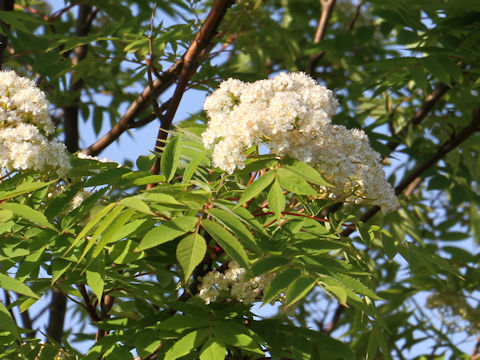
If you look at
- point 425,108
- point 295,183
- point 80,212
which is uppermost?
point 425,108

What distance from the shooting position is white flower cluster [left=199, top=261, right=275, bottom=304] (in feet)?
6.51

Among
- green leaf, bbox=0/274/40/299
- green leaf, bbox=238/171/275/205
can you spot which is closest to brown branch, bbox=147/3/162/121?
green leaf, bbox=238/171/275/205

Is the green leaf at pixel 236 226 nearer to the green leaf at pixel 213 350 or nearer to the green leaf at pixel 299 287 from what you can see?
the green leaf at pixel 299 287

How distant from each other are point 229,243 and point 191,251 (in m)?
0.11

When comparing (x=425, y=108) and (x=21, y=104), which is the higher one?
→ (x=425, y=108)

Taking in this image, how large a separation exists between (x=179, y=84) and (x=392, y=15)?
1487mm

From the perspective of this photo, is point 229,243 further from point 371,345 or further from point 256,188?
point 371,345

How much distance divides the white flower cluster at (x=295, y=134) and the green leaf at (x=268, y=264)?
27cm

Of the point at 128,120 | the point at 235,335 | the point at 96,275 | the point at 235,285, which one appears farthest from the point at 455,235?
the point at 96,275

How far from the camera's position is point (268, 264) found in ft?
5.48

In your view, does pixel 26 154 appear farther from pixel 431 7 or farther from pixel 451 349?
pixel 451 349

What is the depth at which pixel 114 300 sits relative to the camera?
286cm

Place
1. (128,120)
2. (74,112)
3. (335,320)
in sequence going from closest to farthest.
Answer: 1. (128,120)
2. (74,112)
3. (335,320)

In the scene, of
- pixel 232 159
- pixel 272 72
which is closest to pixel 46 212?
pixel 232 159
